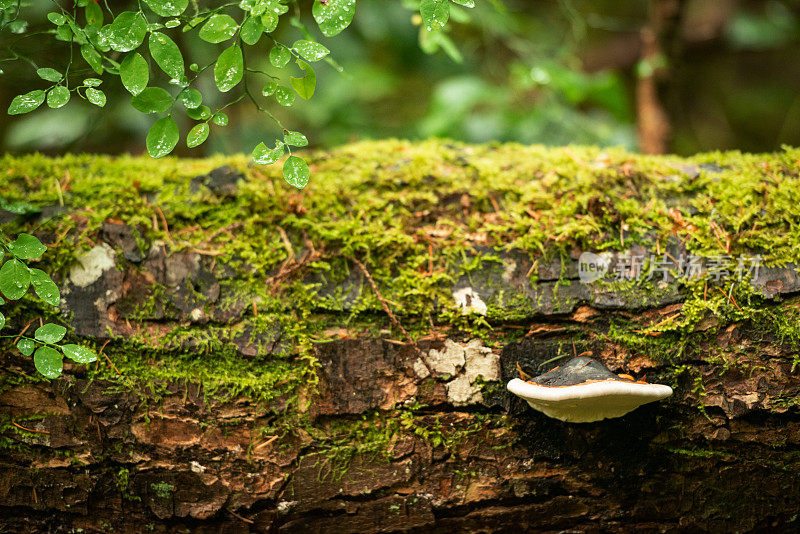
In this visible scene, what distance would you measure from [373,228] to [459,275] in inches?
15.9

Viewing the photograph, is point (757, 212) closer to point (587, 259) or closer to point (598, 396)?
point (587, 259)

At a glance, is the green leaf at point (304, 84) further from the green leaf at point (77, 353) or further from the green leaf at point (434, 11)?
the green leaf at point (77, 353)

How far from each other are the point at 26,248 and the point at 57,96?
0.49 metres

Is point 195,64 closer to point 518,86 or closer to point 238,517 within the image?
point 238,517

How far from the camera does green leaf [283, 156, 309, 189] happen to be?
4.55 ft

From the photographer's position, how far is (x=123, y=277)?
1.84 metres

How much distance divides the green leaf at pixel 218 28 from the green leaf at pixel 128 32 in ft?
0.63

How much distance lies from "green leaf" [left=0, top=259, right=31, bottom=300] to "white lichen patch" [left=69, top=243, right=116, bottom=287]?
350 millimetres

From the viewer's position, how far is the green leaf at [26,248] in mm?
1494

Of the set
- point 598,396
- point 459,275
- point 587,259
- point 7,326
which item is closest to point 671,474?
point 598,396

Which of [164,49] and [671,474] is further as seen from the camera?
[671,474]

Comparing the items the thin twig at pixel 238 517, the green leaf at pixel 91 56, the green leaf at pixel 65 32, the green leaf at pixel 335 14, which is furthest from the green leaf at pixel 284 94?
the thin twig at pixel 238 517

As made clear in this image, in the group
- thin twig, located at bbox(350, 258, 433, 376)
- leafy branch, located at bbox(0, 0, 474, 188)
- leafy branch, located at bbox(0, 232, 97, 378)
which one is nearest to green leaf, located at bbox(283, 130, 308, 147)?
leafy branch, located at bbox(0, 0, 474, 188)

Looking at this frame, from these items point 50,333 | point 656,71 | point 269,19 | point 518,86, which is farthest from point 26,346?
point 656,71
